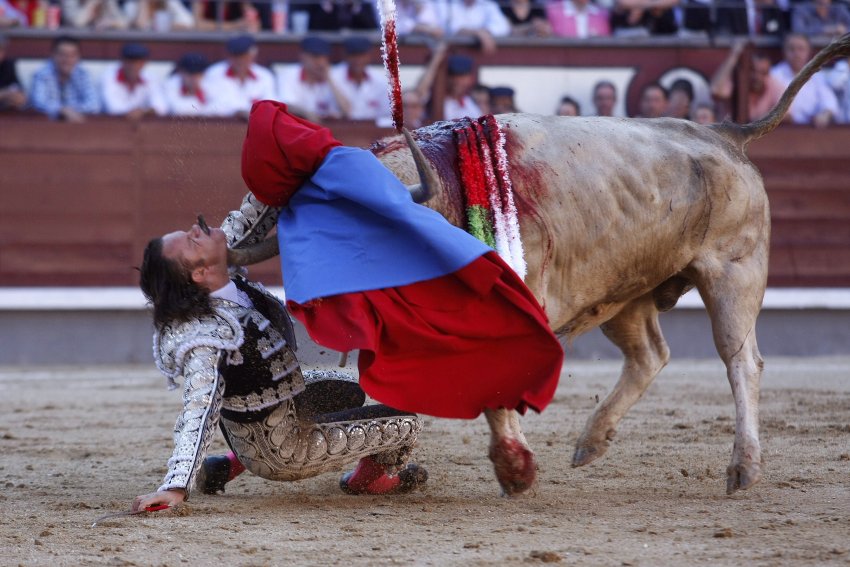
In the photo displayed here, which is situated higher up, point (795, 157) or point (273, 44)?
point (273, 44)

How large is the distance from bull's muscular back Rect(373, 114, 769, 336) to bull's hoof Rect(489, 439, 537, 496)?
0.40 metres

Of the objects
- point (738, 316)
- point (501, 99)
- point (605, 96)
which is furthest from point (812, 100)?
point (738, 316)

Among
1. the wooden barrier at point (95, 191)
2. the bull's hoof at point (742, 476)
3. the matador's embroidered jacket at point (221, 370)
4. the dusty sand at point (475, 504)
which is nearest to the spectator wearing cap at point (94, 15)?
the wooden barrier at point (95, 191)

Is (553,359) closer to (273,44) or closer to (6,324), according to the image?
(273,44)

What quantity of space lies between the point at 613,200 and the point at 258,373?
39.5 inches

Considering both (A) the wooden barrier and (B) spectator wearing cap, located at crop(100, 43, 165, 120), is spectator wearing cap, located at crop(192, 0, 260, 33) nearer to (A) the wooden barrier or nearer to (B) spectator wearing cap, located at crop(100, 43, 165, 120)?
(B) spectator wearing cap, located at crop(100, 43, 165, 120)

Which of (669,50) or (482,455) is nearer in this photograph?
(482,455)

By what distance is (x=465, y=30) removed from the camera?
7559 mm

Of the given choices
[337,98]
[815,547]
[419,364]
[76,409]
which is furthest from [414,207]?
[337,98]

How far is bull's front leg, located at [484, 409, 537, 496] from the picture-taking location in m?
2.93

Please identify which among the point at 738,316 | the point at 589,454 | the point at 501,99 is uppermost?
the point at 501,99

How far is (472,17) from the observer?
7.65 metres

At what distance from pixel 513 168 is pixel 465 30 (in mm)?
4603

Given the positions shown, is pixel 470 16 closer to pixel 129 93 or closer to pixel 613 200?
pixel 129 93
